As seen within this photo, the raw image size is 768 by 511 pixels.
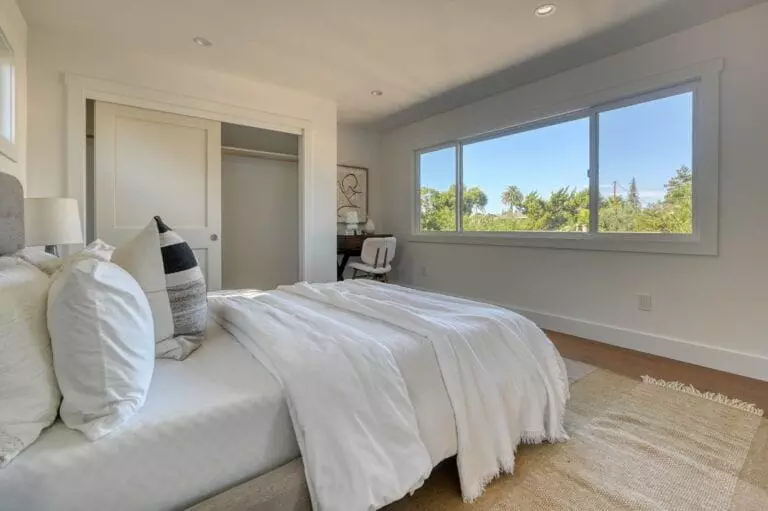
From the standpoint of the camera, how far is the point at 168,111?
3.31 metres

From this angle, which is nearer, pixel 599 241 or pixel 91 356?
pixel 91 356

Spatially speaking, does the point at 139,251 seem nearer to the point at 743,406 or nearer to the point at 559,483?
the point at 559,483

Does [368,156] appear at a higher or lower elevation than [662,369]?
higher

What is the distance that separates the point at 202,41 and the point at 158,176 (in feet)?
3.87

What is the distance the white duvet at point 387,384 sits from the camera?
1.03 m

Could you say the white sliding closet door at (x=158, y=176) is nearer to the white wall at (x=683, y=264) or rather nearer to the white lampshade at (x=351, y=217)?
the white lampshade at (x=351, y=217)

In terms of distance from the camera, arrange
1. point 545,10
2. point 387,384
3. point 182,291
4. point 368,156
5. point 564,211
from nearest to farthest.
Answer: point 387,384 < point 182,291 < point 545,10 < point 564,211 < point 368,156

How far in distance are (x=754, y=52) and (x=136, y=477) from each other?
3.76 metres

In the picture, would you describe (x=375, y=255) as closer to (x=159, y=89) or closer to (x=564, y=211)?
(x=564, y=211)

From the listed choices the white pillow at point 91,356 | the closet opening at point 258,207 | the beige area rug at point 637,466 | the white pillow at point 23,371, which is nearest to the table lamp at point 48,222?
the white pillow at point 23,371

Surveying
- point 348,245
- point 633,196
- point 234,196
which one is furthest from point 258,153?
point 633,196

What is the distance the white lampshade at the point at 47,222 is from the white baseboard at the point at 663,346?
→ 12.1ft

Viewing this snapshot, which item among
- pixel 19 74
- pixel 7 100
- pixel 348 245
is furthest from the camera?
pixel 348 245

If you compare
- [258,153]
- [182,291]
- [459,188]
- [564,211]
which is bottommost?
[182,291]
